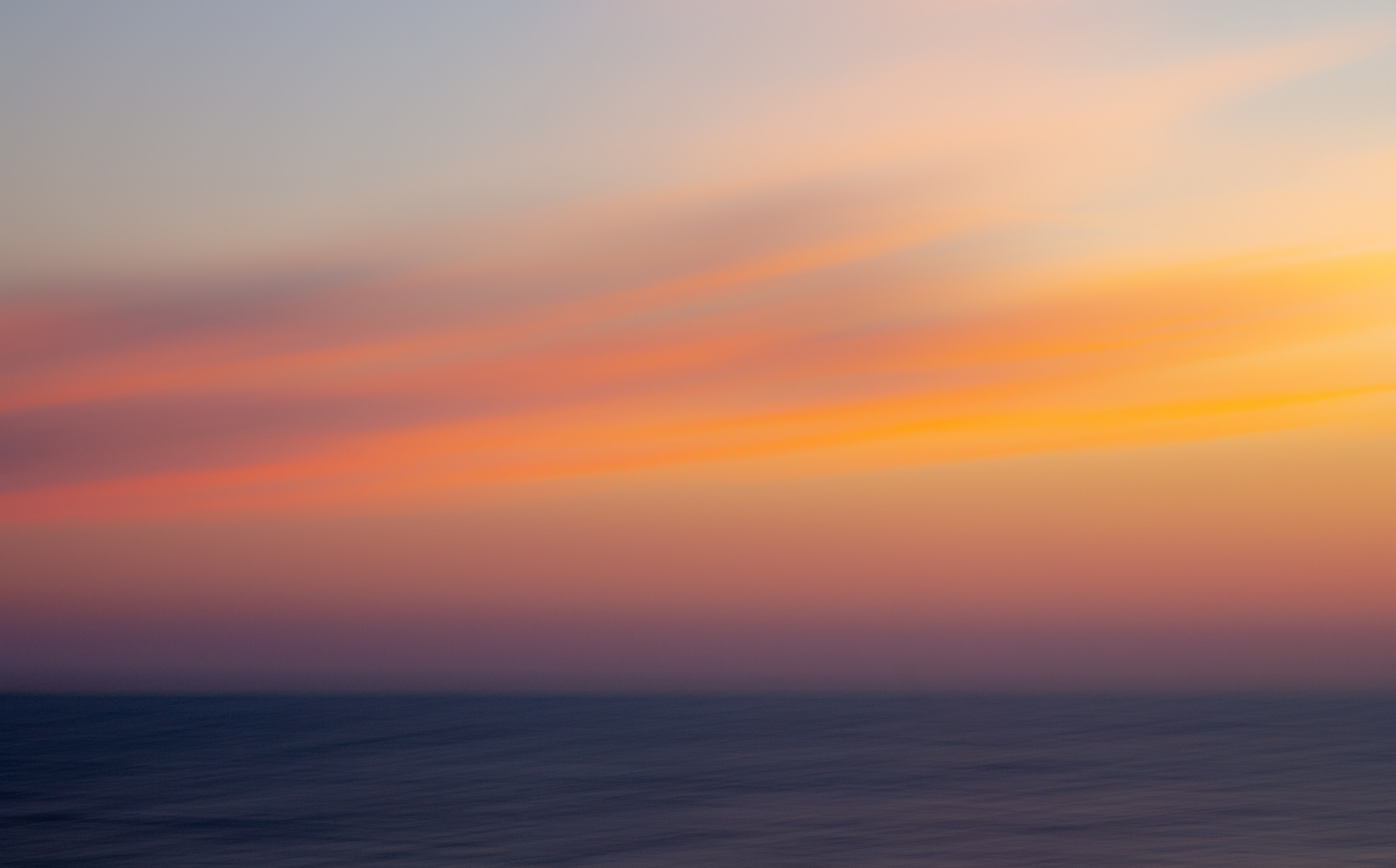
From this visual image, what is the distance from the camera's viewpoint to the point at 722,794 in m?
35.9

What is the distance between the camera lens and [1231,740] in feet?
168

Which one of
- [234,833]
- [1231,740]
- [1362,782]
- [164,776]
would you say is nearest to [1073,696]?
[1231,740]

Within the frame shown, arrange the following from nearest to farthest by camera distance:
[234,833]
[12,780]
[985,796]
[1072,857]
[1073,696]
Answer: [1072,857]
[234,833]
[985,796]
[12,780]
[1073,696]

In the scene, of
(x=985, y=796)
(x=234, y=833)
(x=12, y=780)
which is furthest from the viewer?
(x=12, y=780)

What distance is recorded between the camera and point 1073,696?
10244 centimetres

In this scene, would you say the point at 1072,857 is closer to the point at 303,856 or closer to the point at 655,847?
the point at 655,847

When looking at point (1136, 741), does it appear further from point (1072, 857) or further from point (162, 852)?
point (162, 852)

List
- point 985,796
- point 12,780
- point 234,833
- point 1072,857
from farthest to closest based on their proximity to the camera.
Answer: point 12,780 → point 985,796 → point 234,833 → point 1072,857

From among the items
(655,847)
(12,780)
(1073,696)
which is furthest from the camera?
(1073,696)

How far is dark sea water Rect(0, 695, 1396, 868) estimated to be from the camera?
87.9 ft

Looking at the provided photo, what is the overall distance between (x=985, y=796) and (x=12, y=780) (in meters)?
29.2

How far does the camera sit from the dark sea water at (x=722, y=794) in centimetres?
2680

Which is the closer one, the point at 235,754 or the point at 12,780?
the point at 12,780

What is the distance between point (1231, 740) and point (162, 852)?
129 ft
